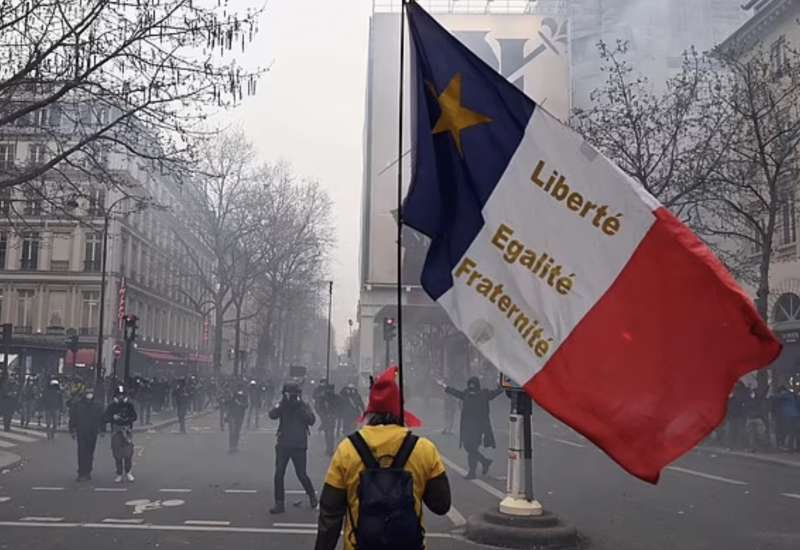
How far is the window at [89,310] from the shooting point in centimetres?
5206

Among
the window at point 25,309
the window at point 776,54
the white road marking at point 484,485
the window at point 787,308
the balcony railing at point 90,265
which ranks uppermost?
the window at point 776,54

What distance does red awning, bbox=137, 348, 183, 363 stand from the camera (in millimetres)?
55688

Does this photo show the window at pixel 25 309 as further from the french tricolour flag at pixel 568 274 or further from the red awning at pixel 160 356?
the french tricolour flag at pixel 568 274

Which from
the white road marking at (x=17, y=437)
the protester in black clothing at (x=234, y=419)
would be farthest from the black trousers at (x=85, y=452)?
the white road marking at (x=17, y=437)

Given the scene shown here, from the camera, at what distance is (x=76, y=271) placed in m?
52.5

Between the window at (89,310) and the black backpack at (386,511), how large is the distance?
2043 inches

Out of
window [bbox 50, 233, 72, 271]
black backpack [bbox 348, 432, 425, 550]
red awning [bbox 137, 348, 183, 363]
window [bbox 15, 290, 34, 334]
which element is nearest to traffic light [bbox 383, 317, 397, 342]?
black backpack [bbox 348, 432, 425, 550]

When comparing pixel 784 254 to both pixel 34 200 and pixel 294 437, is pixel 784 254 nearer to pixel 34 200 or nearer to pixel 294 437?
pixel 294 437

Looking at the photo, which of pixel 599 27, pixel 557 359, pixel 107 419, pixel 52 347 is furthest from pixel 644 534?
pixel 599 27

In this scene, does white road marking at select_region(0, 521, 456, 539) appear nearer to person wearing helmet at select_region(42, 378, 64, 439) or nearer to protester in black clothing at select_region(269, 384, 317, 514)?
protester in black clothing at select_region(269, 384, 317, 514)

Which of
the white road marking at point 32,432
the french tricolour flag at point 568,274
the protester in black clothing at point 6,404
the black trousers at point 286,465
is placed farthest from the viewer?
the protester in black clothing at point 6,404

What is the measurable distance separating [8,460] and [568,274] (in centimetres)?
1476

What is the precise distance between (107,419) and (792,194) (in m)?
19.3

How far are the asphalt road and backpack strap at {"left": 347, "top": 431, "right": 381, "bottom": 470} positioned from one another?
15.7ft
